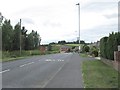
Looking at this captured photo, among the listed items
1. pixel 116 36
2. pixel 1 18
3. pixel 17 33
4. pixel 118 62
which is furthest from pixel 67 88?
pixel 17 33

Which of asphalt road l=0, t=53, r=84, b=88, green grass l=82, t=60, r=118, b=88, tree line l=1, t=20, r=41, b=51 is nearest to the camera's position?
green grass l=82, t=60, r=118, b=88

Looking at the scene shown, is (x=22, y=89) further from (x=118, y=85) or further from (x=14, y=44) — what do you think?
(x=14, y=44)

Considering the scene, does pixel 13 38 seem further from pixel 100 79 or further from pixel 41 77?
pixel 100 79

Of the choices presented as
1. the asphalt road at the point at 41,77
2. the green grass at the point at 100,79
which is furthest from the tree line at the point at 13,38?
the green grass at the point at 100,79

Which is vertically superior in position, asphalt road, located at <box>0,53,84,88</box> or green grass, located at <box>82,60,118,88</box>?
green grass, located at <box>82,60,118,88</box>

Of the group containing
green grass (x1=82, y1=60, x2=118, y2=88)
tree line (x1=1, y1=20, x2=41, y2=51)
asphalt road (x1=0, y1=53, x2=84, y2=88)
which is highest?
tree line (x1=1, y1=20, x2=41, y2=51)

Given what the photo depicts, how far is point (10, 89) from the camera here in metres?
13.5

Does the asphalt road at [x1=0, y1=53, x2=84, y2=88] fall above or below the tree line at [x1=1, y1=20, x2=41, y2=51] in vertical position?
below

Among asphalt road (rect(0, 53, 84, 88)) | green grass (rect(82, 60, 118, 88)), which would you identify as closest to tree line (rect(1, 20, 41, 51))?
asphalt road (rect(0, 53, 84, 88))

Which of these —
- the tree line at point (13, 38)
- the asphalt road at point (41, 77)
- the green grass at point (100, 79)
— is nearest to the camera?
the green grass at point (100, 79)

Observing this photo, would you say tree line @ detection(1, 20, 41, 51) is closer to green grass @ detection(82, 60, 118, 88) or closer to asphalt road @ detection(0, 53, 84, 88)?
asphalt road @ detection(0, 53, 84, 88)

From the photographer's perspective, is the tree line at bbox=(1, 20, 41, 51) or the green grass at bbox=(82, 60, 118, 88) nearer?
the green grass at bbox=(82, 60, 118, 88)

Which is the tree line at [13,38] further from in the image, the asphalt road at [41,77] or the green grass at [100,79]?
the green grass at [100,79]

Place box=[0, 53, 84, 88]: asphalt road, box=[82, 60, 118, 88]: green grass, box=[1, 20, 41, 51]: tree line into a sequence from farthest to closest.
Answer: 1. box=[1, 20, 41, 51]: tree line
2. box=[0, 53, 84, 88]: asphalt road
3. box=[82, 60, 118, 88]: green grass
